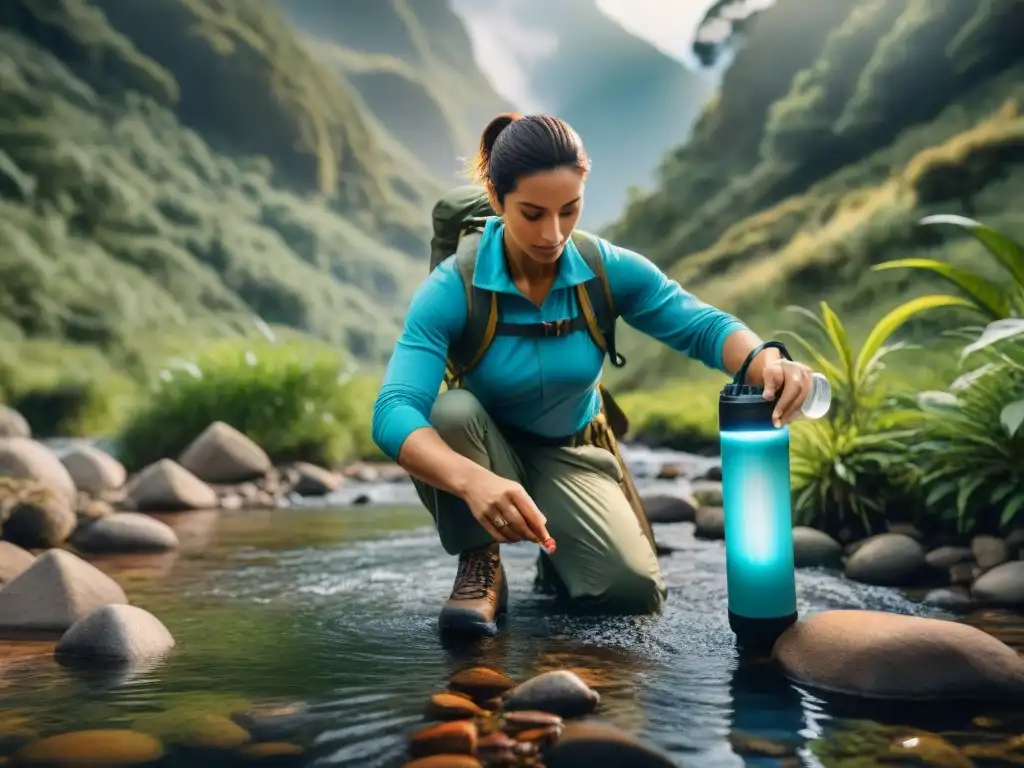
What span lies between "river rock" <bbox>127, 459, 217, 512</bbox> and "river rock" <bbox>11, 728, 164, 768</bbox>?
14.5ft

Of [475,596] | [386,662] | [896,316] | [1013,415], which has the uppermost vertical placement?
[896,316]

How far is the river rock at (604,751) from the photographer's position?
5.95 feet

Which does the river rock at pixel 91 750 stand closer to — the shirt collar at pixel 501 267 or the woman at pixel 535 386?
the woman at pixel 535 386

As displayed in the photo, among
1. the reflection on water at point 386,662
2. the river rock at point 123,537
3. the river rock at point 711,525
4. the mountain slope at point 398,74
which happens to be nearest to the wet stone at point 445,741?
the reflection on water at point 386,662

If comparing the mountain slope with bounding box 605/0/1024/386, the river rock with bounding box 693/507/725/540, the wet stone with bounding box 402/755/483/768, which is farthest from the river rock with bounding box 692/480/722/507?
the mountain slope with bounding box 605/0/1024/386

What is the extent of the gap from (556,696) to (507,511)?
0.37 meters

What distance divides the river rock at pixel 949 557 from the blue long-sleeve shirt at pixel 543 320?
4.57 ft

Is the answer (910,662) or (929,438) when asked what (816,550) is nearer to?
(929,438)

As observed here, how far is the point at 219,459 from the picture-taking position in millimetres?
7324

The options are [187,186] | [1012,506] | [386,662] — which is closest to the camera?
[386,662]

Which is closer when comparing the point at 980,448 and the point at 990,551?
the point at 990,551

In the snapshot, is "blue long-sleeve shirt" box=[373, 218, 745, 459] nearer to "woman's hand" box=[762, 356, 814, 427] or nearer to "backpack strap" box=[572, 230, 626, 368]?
"backpack strap" box=[572, 230, 626, 368]

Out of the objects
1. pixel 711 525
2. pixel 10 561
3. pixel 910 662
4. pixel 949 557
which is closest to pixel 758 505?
pixel 910 662

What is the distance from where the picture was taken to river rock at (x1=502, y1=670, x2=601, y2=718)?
2.09m
